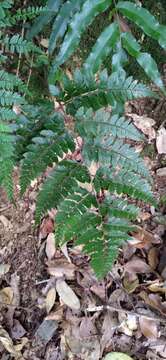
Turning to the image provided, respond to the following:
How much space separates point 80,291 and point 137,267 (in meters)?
0.33

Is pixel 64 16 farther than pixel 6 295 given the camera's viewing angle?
No

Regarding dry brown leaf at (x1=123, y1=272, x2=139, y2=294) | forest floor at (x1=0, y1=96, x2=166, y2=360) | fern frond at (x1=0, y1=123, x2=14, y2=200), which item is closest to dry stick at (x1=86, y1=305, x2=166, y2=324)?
forest floor at (x1=0, y1=96, x2=166, y2=360)

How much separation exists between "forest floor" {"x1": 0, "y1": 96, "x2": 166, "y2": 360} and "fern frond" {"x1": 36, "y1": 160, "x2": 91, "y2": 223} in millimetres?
763

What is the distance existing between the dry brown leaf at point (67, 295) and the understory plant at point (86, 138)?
0.70 metres

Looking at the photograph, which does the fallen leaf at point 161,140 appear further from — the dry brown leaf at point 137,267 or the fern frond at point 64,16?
the fern frond at point 64,16

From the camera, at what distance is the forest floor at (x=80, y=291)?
2.41 metres

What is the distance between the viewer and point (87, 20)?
6.52 ft

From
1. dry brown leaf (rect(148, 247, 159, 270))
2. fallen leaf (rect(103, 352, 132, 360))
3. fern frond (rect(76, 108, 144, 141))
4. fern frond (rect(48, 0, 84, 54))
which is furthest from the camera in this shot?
dry brown leaf (rect(148, 247, 159, 270))

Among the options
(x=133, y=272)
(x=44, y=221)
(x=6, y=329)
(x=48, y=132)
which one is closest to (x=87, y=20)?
(x=48, y=132)

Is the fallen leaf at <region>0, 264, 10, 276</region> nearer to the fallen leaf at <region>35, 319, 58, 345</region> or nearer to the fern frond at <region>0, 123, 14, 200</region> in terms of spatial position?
the fallen leaf at <region>35, 319, 58, 345</region>

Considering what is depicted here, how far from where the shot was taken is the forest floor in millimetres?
2410

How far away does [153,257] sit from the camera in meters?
2.57

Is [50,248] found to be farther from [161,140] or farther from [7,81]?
[7,81]

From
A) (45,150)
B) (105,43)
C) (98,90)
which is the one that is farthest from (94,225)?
(105,43)
